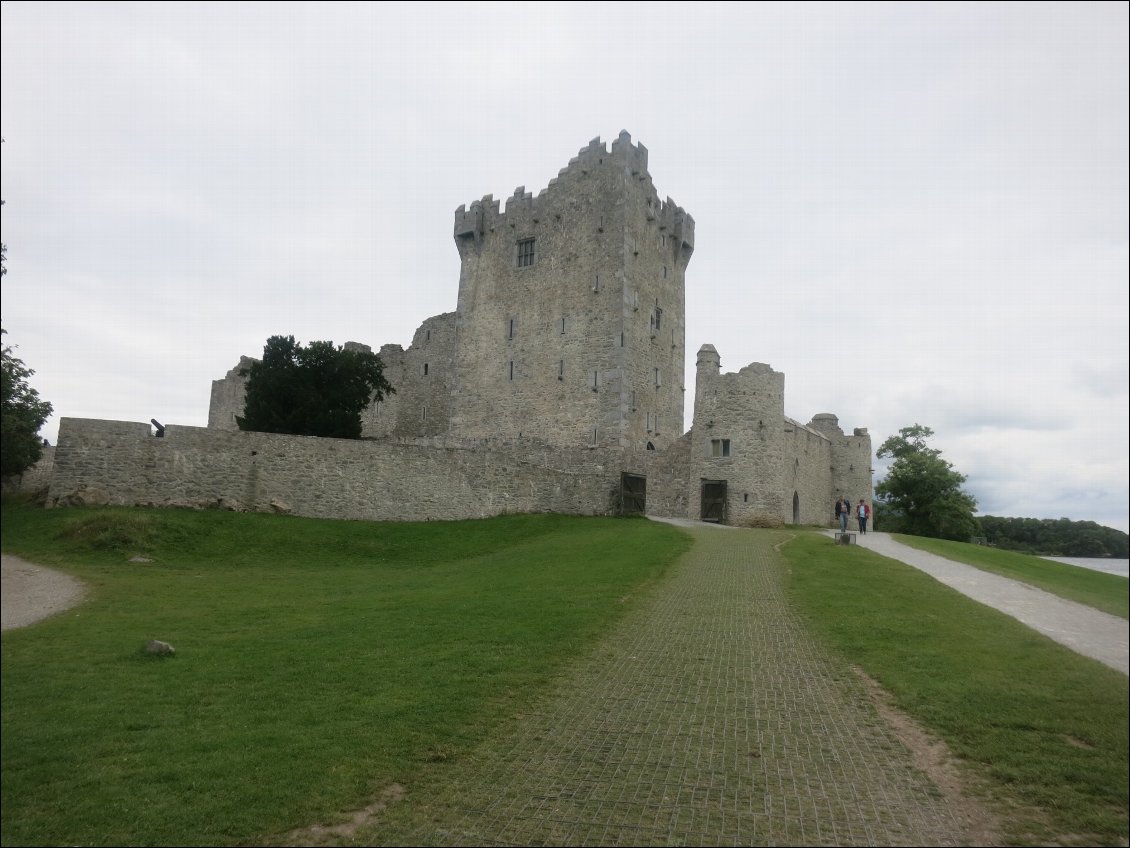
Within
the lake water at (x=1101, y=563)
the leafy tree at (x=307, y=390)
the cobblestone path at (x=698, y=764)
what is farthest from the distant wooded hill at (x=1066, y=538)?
the leafy tree at (x=307, y=390)

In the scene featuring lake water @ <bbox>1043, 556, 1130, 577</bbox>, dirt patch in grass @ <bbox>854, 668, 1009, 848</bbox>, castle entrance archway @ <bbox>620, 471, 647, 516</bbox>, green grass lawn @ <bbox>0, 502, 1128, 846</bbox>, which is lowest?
dirt patch in grass @ <bbox>854, 668, 1009, 848</bbox>

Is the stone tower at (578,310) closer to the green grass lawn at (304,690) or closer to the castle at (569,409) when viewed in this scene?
the castle at (569,409)

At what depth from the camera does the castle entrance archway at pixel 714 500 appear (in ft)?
116

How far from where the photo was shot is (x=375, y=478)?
95.5ft

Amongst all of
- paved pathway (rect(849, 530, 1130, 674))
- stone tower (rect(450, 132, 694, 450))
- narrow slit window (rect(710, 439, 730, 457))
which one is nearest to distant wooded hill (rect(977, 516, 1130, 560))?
paved pathway (rect(849, 530, 1130, 674))

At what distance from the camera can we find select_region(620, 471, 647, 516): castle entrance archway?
3609 cm

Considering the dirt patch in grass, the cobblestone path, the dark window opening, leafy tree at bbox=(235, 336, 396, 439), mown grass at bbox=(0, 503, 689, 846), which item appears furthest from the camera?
the dark window opening

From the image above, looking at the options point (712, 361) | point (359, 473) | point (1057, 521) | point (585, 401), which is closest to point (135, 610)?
point (1057, 521)

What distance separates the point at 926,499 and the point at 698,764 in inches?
1904

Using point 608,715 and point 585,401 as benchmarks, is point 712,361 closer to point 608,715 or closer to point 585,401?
point 585,401

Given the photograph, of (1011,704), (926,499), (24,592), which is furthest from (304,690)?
(926,499)

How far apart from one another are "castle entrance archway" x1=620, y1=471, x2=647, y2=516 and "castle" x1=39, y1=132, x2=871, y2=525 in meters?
0.08

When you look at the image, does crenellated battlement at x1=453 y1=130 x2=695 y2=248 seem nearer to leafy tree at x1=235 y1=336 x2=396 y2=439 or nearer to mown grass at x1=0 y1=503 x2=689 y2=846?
leafy tree at x1=235 y1=336 x2=396 y2=439

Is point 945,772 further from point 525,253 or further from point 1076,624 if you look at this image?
point 525,253
